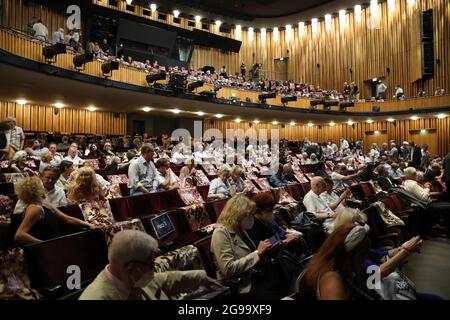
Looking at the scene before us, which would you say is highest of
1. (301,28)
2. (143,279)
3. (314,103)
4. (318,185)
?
(301,28)

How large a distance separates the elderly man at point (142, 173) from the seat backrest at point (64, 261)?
196 cm

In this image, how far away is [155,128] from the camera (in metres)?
16.7

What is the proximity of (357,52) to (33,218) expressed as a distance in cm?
2098

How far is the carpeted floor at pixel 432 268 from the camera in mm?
3243

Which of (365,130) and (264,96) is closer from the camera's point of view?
(264,96)

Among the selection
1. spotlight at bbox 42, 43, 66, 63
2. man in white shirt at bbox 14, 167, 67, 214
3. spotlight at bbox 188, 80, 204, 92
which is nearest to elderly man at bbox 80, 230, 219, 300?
man in white shirt at bbox 14, 167, 67, 214

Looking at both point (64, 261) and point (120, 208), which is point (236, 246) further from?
point (120, 208)

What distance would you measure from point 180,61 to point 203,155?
403 inches

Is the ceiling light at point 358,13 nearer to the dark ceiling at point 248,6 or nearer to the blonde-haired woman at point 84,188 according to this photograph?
the dark ceiling at point 248,6

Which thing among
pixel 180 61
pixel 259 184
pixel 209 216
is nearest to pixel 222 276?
pixel 209 216

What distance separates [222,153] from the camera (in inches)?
396

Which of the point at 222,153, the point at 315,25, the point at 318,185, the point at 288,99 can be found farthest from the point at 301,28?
the point at 318,185
